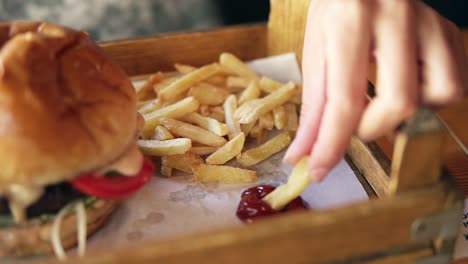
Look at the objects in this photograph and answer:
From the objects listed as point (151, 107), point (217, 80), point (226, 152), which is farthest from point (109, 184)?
point (217, 80)

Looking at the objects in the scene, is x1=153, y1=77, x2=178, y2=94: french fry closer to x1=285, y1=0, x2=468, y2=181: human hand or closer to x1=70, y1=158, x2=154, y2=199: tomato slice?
x1=70, y1=158, x2=154, y2=199: tomato slice

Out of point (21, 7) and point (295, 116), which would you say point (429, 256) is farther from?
point (21, 7)

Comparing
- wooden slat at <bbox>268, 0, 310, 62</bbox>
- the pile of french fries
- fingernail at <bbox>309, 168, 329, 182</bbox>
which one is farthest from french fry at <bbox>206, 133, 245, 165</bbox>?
Answer: wooden slat at <bbox>268, 0, 310, 62</bbox>

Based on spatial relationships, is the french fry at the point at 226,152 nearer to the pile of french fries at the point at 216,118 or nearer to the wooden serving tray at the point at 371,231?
the pile of french fries at the point at 216,118

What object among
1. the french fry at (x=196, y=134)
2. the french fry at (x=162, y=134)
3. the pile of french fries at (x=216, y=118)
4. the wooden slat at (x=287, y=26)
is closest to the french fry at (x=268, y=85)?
the pile of french fries at (x=216, y=118)

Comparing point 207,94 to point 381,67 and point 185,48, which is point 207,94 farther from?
point 381,67

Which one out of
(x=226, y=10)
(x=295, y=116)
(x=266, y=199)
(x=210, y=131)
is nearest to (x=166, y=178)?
(x=210, y=131)
